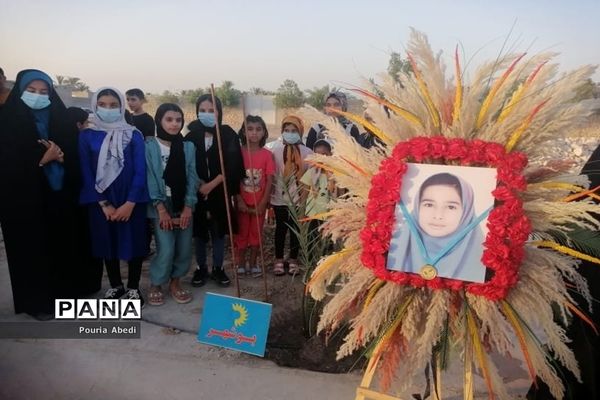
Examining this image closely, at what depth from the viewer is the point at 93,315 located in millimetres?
3102

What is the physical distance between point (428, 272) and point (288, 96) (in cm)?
2173

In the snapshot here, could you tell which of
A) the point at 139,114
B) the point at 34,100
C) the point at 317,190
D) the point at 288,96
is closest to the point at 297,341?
the point at 317,190

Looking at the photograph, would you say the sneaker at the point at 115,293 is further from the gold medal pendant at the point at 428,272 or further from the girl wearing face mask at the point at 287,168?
the gold medal pendant at the point at 428,272

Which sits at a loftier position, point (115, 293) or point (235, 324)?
point (235, 324)

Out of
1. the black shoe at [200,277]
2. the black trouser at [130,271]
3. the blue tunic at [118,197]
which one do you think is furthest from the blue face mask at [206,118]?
the black shoe at [200,277]

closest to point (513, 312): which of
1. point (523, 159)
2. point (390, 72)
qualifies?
point (523, 159)

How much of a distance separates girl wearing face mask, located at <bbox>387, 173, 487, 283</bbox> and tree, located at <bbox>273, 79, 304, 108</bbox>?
20993 millimetres

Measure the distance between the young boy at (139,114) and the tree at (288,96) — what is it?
17554 mm

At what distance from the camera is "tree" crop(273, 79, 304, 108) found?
22.0 meters

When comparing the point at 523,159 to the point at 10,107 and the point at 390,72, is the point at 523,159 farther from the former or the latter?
the point at 10,107

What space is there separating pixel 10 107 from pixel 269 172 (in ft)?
6.37

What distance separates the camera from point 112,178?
2965 millimetres

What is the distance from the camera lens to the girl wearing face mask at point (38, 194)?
9.29 ft

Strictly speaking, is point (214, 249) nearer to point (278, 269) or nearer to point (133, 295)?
point (278, 269)
